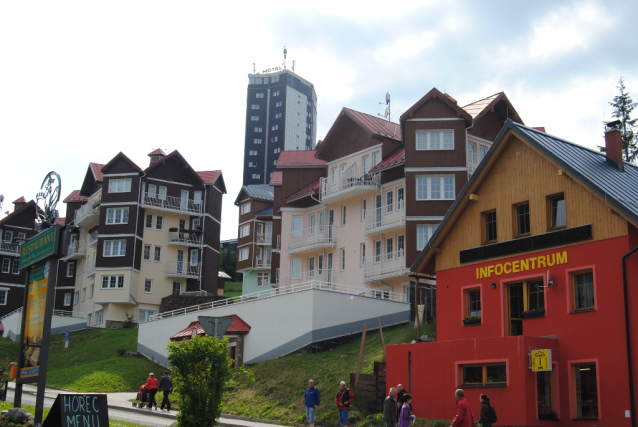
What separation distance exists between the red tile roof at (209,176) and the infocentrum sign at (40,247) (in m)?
46.4

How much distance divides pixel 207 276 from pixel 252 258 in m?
6.38

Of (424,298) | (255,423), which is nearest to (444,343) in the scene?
(255,423)

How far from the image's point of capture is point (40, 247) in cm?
1831

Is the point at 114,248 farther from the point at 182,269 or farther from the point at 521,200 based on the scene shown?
the point at 521,200

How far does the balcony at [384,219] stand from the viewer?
42.7m

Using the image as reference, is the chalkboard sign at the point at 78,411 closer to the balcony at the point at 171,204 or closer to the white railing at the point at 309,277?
the white railing at the point at 309,277

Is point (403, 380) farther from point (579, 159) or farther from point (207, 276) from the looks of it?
point (207, 276)

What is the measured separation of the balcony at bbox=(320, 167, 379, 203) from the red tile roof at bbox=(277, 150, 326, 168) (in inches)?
135

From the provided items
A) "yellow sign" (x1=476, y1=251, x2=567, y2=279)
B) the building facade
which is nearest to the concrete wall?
"yellow sign" (x1=476, y1=251, x2=567, y2=279)

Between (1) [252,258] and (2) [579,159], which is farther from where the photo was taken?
(1) [252,258]

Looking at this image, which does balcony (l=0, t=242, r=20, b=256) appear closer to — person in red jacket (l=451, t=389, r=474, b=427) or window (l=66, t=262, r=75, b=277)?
window (l=66, t=262, r=75, b=277)

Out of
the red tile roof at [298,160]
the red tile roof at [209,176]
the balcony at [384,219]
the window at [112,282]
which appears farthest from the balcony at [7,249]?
the balcony at [384,219]

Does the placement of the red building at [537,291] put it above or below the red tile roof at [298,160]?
below

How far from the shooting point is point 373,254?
45.0 metres
